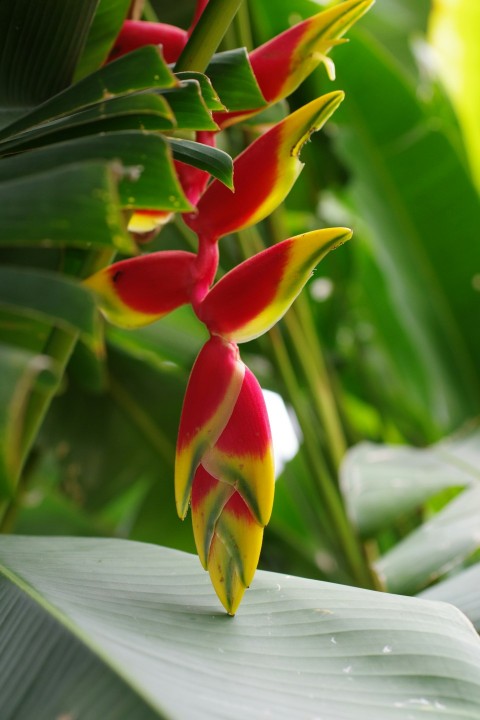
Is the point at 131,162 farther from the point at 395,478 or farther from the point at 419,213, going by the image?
the point at 419,213

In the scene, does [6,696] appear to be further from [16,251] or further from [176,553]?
[16,251]

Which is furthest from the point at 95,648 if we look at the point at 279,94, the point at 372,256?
the point at 372,256

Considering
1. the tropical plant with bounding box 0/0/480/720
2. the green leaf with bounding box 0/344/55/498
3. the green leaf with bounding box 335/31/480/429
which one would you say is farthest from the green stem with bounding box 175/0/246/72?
the green leaf with bounding box 335/31/480/429

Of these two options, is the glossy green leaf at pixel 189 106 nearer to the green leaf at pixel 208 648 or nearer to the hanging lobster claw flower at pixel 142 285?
the hanging lobster claw flower at pixel 142 285

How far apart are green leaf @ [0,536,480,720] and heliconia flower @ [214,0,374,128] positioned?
0.77 ft

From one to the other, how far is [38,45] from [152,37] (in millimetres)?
87

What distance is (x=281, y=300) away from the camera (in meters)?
0.33

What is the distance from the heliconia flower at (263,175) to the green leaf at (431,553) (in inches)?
12.7

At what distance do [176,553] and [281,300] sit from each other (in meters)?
0.18

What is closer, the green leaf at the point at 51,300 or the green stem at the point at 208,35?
the green leaf at the point at 51,300

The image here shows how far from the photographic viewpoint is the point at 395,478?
0.70 meters

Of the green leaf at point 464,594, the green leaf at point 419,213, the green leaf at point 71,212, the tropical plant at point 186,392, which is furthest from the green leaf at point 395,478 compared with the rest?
the green leaf at point 71,212

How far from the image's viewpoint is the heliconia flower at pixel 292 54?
1.29ft

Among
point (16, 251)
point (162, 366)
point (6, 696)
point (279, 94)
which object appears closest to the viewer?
point (6, 696)
